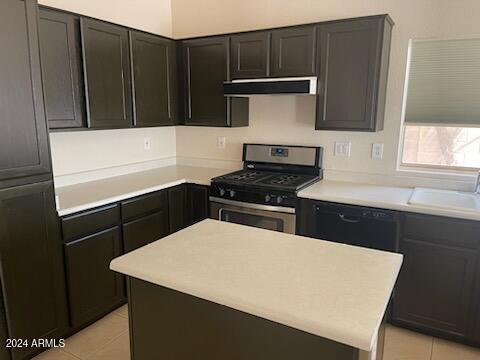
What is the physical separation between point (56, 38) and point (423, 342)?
10.4 feet

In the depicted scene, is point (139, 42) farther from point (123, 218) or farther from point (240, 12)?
point (123, 218)

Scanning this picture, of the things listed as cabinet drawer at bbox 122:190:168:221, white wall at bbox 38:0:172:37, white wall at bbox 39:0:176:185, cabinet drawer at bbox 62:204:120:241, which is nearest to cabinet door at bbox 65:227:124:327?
cabinet drawer at bbox 62:204:120:241

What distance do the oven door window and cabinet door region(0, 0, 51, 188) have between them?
4.69ft

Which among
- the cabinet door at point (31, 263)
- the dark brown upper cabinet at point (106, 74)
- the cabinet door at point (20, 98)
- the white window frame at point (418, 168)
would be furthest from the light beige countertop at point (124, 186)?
the white window frame at point (418, 168)

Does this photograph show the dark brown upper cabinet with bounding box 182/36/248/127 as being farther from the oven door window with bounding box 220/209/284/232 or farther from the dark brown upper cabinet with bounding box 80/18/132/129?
the oven door window with bounding box 220/209/284/232

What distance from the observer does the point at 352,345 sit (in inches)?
37.3

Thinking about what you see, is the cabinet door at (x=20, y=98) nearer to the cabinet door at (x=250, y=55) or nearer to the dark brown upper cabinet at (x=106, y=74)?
the dark brown upper cabinet at (x=106, y=74)

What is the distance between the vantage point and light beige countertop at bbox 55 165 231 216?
7.79ft

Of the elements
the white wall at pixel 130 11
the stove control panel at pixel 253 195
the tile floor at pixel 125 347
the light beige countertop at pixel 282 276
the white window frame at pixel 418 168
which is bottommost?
the tile floor at pixel 125 347

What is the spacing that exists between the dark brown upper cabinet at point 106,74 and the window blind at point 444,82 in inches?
88.6

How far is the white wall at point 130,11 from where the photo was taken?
2816 mm

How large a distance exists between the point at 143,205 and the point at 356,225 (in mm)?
1612

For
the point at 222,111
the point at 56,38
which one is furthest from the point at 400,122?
the point at 56,38

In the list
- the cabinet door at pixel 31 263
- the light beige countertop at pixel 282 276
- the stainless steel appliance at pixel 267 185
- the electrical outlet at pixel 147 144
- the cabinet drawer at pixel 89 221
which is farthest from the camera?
the electrical outlet at pixel 147 144
